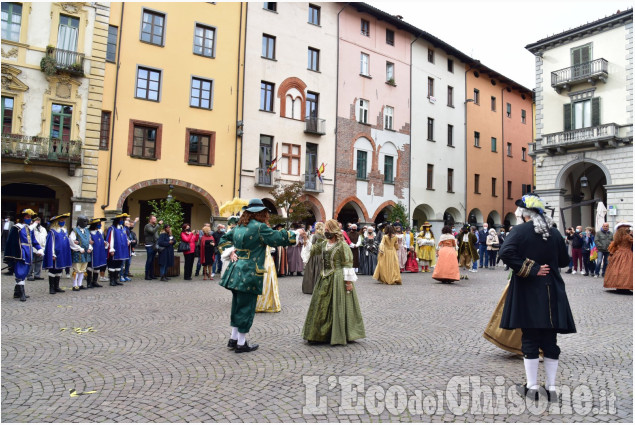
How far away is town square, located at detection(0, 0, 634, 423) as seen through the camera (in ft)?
14.5

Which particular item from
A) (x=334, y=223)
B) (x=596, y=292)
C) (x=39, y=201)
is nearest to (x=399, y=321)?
(x=334, y=223)

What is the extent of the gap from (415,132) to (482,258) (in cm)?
1502

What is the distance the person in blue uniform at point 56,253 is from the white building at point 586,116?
25809 mm

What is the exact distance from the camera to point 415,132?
3381cm

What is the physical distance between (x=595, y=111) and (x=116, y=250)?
96.7ft

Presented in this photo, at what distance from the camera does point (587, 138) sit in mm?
28188

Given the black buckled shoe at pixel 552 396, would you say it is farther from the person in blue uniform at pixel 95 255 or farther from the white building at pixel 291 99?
the white building at pixel 291 99

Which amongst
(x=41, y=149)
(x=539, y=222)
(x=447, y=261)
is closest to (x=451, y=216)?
(x=447, y=261)

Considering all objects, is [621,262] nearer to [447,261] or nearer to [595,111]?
[447,261]

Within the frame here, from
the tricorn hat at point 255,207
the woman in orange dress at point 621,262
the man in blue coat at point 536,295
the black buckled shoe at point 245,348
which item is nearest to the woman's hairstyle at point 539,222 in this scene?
the man in blue coat at point 536,295

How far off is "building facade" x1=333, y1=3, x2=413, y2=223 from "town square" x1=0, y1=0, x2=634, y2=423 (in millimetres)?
172

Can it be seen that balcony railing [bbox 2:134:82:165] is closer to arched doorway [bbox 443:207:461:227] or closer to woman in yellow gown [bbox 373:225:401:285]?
woman in yellow gown [bbox 373:225:401:285]

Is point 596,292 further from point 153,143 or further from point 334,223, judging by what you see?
point 153,143

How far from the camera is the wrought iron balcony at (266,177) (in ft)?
83.8
